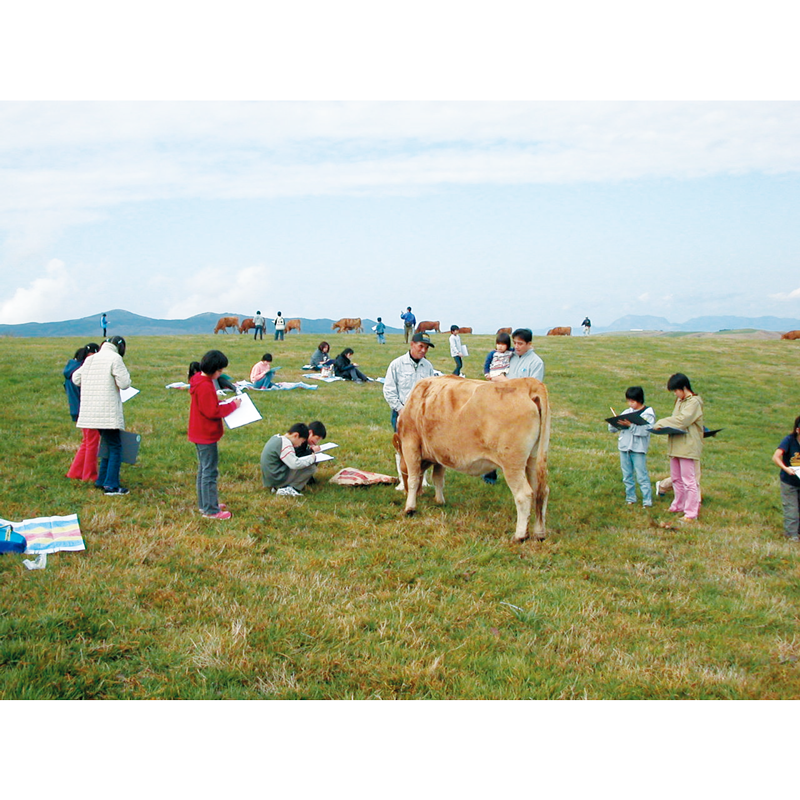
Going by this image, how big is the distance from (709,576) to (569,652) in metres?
2.95

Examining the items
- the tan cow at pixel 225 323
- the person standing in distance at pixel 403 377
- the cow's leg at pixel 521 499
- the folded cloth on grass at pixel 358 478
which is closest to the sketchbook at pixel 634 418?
the cow's leg at pixel 521 499

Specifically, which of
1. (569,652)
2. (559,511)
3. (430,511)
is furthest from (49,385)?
(569,652)

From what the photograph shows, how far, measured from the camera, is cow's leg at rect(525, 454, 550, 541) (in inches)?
307

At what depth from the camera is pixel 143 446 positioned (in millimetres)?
11586

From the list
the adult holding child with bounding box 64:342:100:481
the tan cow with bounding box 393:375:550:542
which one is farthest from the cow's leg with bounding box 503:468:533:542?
the adult holding child with bounding box 64:342:100:481

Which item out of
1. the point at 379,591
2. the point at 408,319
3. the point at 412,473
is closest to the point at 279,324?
the point at 408,319

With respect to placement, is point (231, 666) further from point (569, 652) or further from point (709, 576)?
point (709, 576)

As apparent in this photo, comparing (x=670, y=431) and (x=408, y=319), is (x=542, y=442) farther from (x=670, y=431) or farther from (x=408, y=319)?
(x=408, y=319)

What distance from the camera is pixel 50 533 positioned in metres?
6.84

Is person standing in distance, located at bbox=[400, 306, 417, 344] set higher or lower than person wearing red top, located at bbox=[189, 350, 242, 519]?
higher

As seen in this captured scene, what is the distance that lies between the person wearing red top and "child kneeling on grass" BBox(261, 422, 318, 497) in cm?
120

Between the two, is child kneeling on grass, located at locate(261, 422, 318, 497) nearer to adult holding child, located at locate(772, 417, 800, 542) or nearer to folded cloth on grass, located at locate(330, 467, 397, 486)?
folded cloth on grass, located at locate(330, 467, 397, 486)

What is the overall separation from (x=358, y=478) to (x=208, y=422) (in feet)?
9.33

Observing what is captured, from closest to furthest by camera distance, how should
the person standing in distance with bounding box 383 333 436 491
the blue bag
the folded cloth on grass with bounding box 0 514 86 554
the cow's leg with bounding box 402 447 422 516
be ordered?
1. the blue bag
2. the folded cloth on grass with bounding box 0 514 86 554
3. the cow's leg with bounding box 402 447 422 516
4. the person standing in distance with bounding box 383 333 436 491
